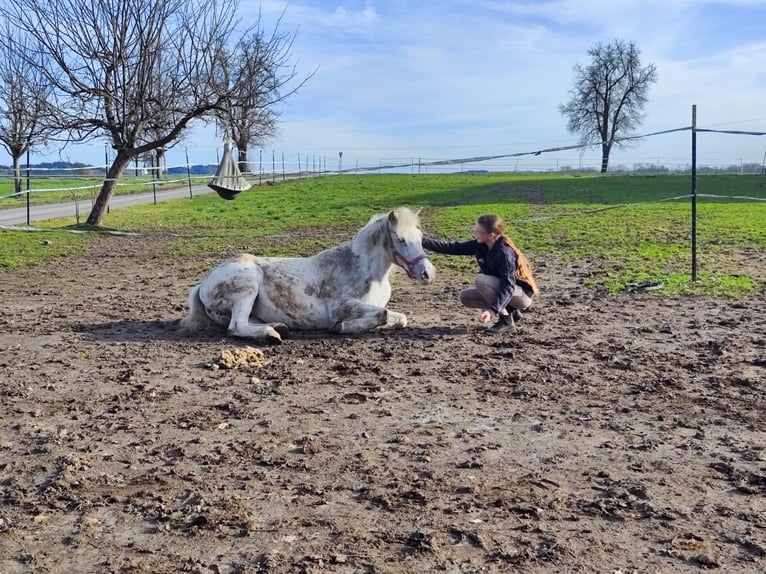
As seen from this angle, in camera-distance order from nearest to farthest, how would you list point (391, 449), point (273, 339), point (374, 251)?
point (391, 449)
point (273, 339)
point (374, 251)

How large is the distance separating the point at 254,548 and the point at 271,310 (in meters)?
4.10

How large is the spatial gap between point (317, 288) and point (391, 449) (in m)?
3.13

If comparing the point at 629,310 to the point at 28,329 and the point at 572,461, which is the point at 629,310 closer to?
the point at 572,461

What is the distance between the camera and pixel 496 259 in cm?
686

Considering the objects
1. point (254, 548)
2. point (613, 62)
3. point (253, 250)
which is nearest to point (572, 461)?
point (254, 548)

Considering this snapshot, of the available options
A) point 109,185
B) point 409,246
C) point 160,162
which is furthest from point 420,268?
point 160,162

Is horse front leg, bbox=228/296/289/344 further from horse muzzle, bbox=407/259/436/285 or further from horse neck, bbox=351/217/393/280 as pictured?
horse muzzle, bbox=407/259/436/285

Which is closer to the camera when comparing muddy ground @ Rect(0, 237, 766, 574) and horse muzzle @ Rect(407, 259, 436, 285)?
muddy ground @ Rect(0, 237, 766, 574)

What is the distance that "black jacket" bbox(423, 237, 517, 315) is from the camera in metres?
6.72

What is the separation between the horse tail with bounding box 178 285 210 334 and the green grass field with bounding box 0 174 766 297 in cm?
504

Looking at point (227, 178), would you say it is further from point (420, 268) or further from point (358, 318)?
point (420, 268)

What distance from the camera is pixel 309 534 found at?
2.99 m

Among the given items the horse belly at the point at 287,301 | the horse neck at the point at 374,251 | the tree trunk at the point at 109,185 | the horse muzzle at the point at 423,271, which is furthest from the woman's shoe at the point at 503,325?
the tree trunk at the point at 109,185

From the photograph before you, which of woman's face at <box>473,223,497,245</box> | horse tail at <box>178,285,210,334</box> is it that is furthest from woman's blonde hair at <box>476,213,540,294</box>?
horse tail at <box>178,285,210,334</box>
